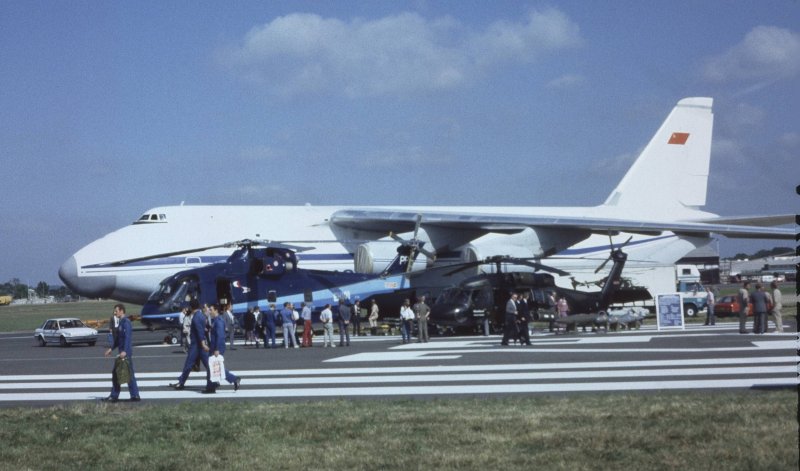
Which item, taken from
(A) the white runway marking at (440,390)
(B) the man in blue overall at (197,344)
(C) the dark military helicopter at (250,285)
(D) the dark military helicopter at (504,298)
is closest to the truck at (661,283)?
(D) the dark military helicopter at (504,298)

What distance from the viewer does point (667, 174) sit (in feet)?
140

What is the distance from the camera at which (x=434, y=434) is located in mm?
10180

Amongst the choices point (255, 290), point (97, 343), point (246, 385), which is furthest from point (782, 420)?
point (97, 343)

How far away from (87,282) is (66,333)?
204 centimetres

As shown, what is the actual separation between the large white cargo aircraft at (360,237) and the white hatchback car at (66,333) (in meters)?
1.25

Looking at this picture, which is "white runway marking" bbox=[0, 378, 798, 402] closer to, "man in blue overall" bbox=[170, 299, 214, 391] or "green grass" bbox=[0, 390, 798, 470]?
"man in blue overall" bbox=[170, 299, 214, 391]

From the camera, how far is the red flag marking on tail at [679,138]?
4272 centimetres

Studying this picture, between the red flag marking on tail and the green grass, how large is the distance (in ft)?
105

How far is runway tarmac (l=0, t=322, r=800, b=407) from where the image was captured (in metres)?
14.4

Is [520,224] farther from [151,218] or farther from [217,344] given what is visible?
[217,344]

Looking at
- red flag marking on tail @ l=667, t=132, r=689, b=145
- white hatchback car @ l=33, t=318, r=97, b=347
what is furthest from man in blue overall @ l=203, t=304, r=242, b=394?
red flag marking on tail @ l=667, t=132, r=689, b=145

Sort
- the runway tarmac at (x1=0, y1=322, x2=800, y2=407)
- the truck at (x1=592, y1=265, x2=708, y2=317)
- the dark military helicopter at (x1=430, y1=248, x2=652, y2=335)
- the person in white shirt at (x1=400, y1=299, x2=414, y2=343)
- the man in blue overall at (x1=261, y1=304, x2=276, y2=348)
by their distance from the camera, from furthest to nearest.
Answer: the truck at (x1=592, y1=265, x2=708, y2=317) < the dark military helicopter at (x1=430, y1=248, x2=652, y2=335) < the man in blue overall at (x1=261, y1=304, x2=276, y2=348) < the person in white shirt at (x1=400, y1=299, x2=414, y2=343) < the runway tarmac at (x1=0, y1=322, x2=800, y2=407)

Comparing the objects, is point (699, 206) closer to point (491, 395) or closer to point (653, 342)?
point (653, 342)

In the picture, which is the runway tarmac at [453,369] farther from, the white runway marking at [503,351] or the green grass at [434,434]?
the green grass at [434,434]
